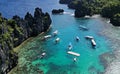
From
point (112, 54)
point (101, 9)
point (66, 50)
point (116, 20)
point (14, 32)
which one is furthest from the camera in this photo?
point (101, 9)

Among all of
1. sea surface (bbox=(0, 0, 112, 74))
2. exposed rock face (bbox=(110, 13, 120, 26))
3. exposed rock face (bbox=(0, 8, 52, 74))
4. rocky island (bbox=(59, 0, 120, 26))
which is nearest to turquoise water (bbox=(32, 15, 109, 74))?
sea surface (bbox=(0, 0, 112, 74))

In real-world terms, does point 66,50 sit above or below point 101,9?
below

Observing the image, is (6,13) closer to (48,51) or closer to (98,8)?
(98,8)

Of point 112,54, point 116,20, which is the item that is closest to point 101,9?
point 116,20

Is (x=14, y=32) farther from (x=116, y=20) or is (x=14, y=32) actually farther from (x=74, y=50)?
(x=116, y=20)

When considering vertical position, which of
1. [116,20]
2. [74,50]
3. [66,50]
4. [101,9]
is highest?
[101,9]

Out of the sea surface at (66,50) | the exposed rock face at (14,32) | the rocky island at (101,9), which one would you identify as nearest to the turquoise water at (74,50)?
the sea surface at (66,50)

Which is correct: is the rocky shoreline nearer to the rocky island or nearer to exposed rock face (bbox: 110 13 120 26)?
exposed rock face (bbox: 110 13 120 26)

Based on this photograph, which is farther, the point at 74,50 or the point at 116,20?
the point at 116,20

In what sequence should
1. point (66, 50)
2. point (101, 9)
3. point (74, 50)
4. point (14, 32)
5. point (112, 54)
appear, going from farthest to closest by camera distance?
point (101, 9) < point (14, 32) < point (66, 50) < point (74, 50) < point (112, 54)
